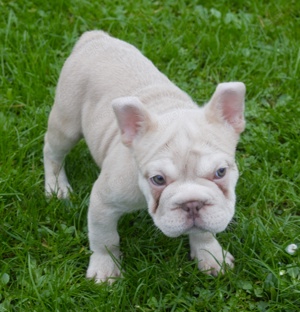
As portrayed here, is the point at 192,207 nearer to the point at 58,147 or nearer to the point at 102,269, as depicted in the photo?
the point at 102,269

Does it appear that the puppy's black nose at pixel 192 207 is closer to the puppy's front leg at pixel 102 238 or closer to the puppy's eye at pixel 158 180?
the puppy's eye at pixel 158 180

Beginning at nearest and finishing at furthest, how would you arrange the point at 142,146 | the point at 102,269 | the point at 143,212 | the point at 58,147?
1. the point at 142,146
2. the point at 102,269
3. the point at 143,212
4. the point at 58,147

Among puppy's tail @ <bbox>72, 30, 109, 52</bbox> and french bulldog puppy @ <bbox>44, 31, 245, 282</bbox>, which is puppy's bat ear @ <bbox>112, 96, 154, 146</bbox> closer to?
french bulldog puppy @ <bbox>44, 31, 245, 282</bbox>

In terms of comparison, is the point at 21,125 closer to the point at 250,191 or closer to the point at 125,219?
the point at 125,219

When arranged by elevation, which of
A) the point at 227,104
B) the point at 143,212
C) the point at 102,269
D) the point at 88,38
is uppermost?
the point at 227,104

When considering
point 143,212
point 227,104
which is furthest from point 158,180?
point 143,212

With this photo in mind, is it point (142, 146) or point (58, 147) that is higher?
point (142, 146)
